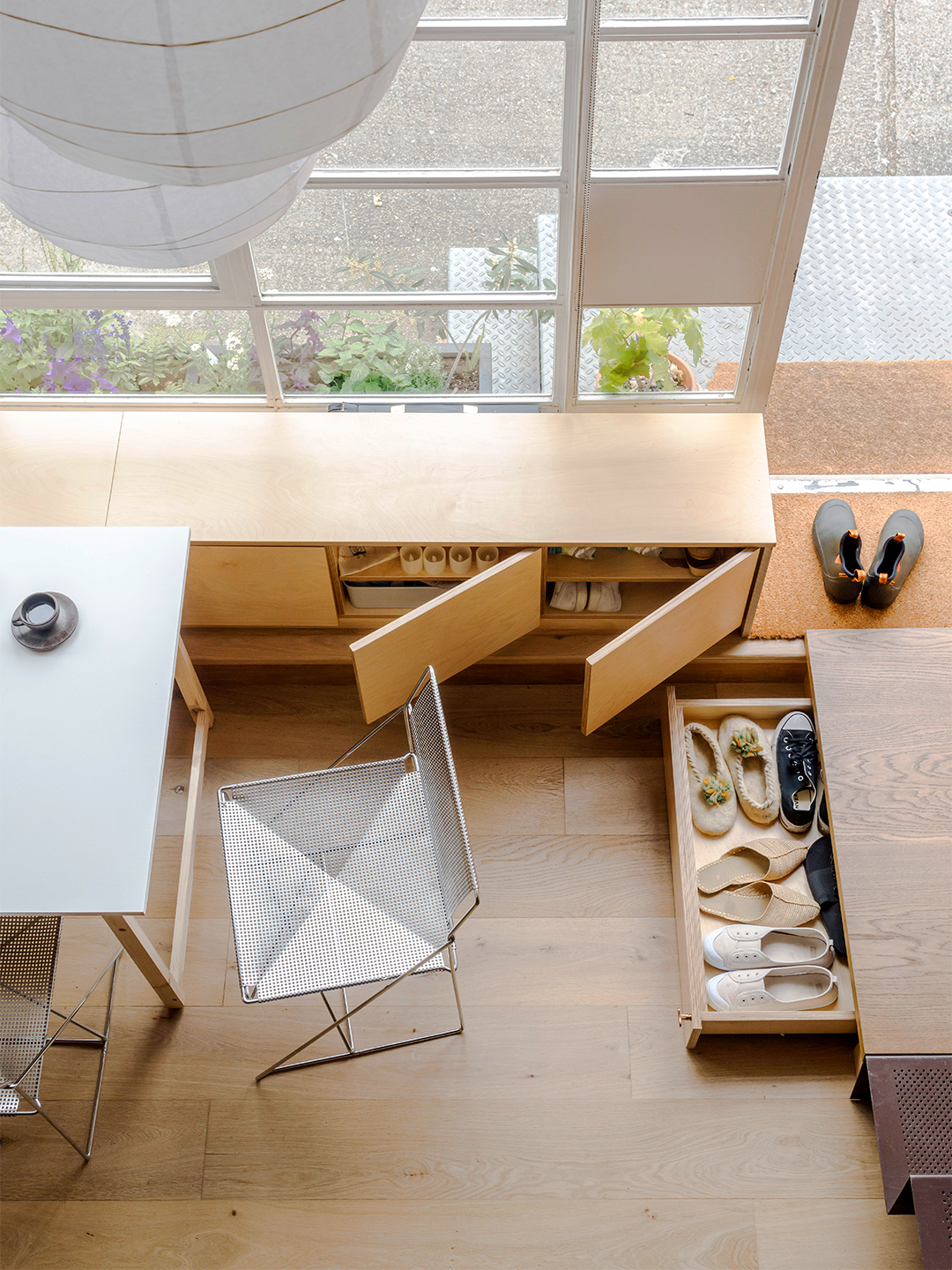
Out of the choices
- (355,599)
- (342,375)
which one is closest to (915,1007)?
(355,599)

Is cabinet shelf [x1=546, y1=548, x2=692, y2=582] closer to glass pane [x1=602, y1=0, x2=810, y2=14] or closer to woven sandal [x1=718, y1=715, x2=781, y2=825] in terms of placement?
woven sandal [x1=718, y1=715, x2=781, y2=825]

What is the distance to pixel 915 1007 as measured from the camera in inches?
75.6

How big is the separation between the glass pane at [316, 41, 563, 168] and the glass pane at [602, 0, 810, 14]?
12 cm

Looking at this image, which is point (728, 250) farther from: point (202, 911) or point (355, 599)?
point (202, 911)

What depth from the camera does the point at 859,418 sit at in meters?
2.73

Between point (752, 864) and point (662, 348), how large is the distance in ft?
3.86

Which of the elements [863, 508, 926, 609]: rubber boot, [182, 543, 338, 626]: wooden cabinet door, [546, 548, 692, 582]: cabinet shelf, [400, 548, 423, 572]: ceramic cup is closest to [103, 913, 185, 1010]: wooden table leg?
[182, 543, 338, 626]: wooden cabinet door

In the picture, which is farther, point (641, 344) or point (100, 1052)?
point (641, 344)

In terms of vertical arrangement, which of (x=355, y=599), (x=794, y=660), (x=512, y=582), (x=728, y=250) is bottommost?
(x=794, y=660)

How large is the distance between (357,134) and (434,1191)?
6.64ft

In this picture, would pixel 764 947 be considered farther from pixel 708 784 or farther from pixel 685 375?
pixel 685 375

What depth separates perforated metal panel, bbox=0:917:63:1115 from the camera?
1647 mm

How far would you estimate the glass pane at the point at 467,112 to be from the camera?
1.78m

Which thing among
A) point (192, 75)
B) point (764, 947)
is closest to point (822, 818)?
point (764, 947)
